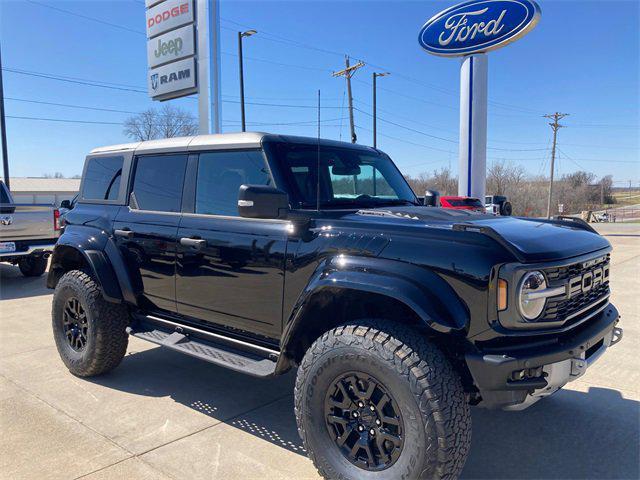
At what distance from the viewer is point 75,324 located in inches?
174

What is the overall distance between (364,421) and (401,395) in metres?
0.32

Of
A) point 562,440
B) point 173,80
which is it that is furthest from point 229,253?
point 173,80

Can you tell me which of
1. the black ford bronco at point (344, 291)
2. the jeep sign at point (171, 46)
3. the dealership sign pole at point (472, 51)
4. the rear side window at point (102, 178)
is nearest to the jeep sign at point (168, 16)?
the jeep sign at point (171, 46)

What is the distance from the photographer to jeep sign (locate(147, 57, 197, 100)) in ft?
36.1

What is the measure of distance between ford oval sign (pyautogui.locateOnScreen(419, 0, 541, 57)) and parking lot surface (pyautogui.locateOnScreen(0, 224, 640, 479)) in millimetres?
10495

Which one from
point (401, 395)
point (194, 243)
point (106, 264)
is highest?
point (194, 243)

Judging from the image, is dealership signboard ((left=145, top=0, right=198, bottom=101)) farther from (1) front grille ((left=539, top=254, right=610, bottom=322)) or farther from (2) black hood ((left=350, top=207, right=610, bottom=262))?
(1) front grille ((left=539, top=254, right=610, bottom=322))

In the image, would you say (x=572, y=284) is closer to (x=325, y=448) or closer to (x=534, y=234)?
(x=534, y=234)

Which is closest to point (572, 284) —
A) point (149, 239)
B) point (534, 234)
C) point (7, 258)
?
point (534, 234)

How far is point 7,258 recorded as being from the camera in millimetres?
8562

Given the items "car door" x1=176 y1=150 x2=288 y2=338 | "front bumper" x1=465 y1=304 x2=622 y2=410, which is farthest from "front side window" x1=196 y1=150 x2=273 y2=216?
"front bumper" x1=465 y1=304 x2=622 y2=410

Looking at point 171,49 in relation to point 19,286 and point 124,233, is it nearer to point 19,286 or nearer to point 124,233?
point 19,286

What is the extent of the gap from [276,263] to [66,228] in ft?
8.70

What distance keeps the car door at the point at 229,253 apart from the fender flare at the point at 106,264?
1.90 feet
